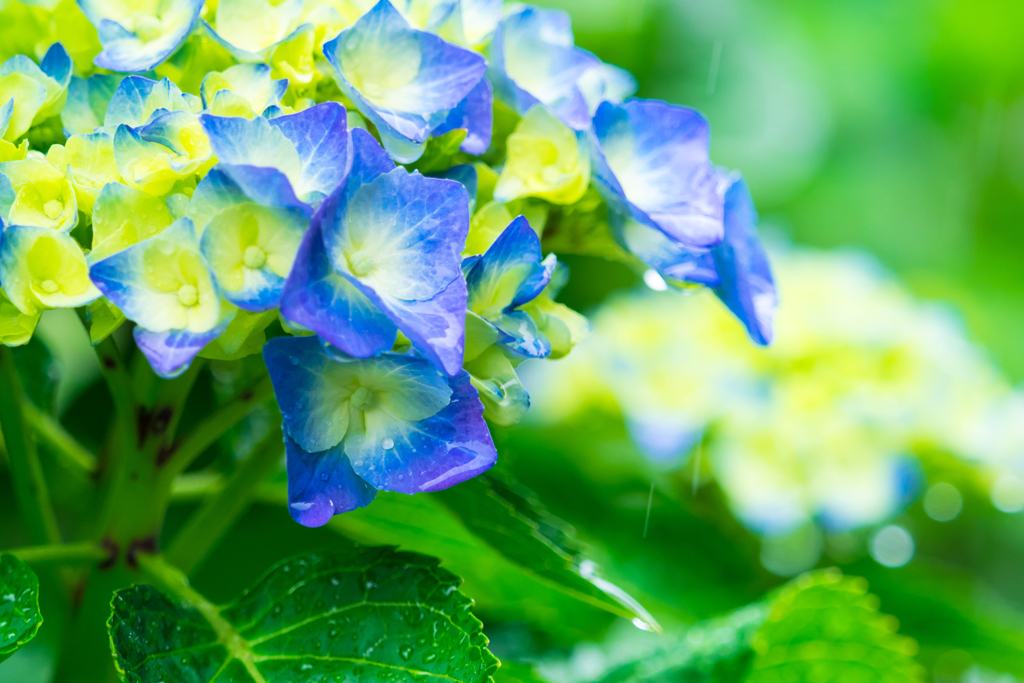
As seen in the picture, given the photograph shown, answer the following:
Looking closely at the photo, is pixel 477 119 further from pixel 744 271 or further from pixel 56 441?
pixel 56 441

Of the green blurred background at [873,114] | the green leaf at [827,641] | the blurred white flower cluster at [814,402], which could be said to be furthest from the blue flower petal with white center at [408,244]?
the green blurred background at [873,114]

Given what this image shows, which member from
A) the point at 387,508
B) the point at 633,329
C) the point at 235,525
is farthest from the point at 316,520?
the point at 633,329

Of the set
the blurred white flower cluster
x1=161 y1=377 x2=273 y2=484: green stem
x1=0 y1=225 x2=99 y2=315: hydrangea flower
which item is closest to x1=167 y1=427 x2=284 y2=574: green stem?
x1=161 y1=377 x2=273 y2=484: green stem

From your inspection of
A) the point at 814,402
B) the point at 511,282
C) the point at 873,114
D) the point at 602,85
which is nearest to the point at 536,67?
the point at 602,85

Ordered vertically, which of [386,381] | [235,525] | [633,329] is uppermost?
[386,381]

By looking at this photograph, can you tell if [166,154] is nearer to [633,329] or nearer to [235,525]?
[235,525]

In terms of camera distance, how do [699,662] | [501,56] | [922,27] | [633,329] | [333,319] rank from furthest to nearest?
[922,27], [633,329], [699,662], [501,56], [333,319]

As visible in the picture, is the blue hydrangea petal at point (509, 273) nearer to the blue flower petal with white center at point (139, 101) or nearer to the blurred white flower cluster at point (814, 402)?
the blue flower petal with white center at point (139, 101)
